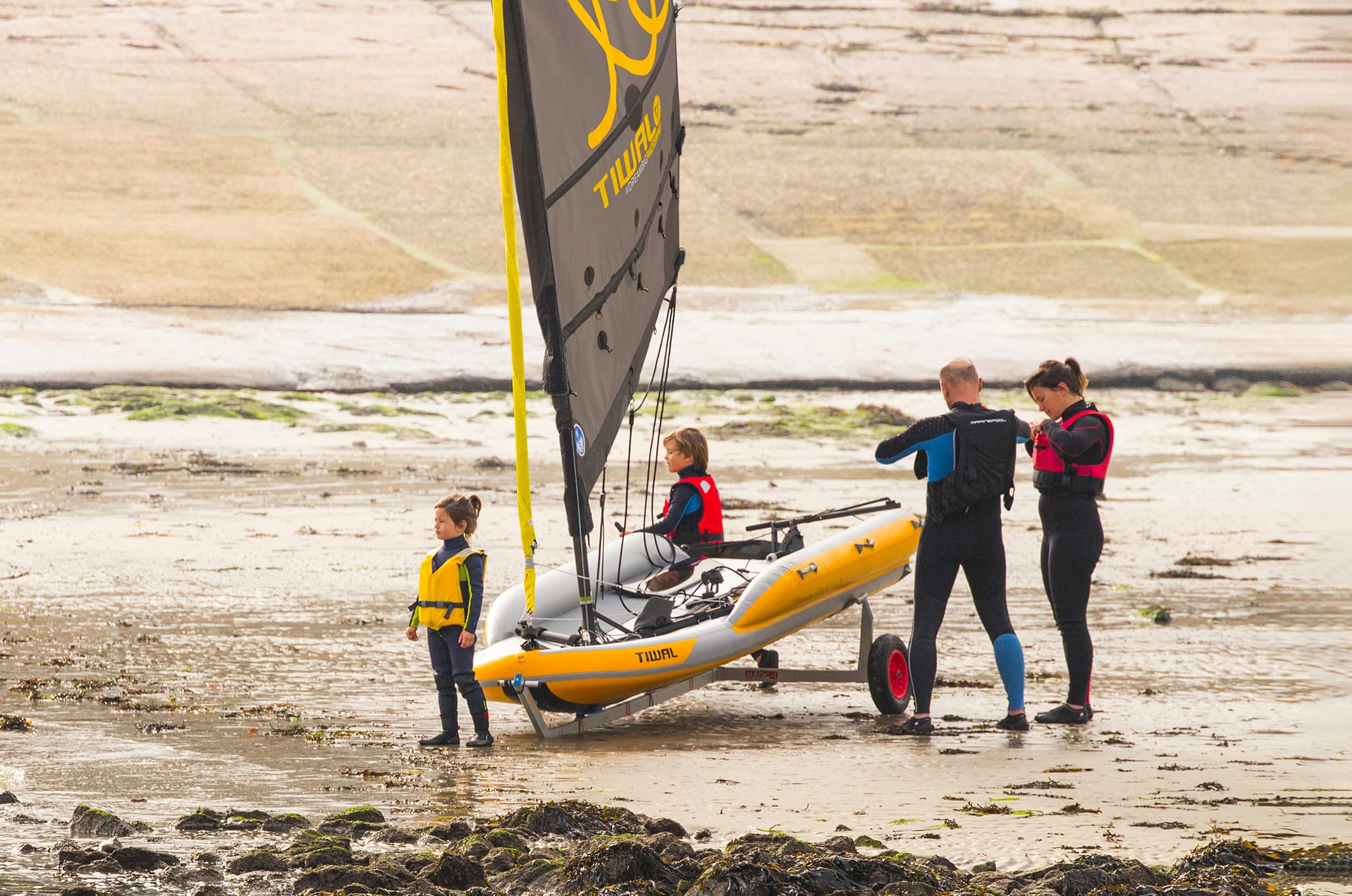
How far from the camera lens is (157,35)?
39281 millimetres

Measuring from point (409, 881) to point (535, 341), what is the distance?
20297 millimetres

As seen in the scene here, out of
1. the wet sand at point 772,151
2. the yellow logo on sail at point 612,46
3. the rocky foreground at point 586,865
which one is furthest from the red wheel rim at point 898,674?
the wet sand at point 772,151

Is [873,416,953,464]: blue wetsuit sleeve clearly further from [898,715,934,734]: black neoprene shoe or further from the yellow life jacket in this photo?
the yellow life jacket

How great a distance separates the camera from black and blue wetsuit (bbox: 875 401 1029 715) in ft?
19.9

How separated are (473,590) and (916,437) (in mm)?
1847

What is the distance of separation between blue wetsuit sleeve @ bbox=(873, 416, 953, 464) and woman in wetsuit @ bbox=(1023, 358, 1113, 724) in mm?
Answer: 438

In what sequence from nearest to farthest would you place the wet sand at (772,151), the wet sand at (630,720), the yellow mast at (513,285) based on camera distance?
the wet sand at (630,720)
the yellow mast at (513,285)
the wet sand at (772,151)

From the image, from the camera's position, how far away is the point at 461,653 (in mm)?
5945

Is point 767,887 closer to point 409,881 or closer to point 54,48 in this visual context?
point 409,881

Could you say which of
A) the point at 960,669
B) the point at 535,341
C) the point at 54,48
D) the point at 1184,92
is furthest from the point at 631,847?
the point at 1184,92

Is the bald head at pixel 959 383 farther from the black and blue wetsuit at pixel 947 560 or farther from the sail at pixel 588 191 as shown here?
the sail at pixel 588 191

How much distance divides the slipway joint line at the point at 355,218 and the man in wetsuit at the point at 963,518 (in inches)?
824

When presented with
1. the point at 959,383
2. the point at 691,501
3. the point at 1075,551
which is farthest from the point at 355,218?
the point at 1075,551

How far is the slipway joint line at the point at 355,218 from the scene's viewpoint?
27.0m
